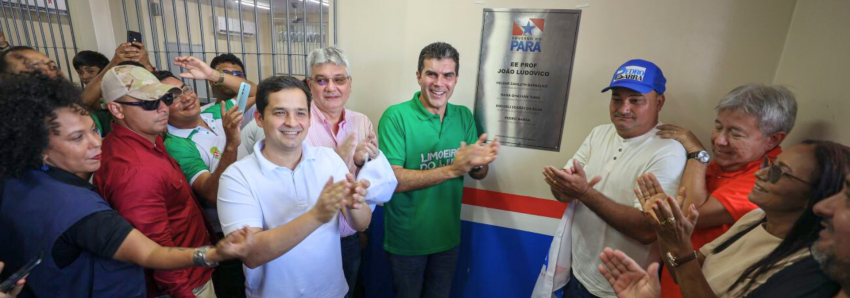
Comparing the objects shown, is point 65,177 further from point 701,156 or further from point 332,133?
point 701,156

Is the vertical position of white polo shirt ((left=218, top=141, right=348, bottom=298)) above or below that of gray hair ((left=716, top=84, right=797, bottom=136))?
below

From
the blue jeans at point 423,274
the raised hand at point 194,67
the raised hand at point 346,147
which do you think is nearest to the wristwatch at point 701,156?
the blue jeans at point 423,274

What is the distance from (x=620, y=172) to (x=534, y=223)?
923mm

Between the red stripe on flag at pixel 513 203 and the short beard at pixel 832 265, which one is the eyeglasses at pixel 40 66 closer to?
the red stripe on flag at pixel 513 203

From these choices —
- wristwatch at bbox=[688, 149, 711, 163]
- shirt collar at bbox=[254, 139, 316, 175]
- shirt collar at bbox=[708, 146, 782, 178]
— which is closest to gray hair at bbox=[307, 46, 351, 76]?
shirt collar at bbox=[254, 139, 316, 175]

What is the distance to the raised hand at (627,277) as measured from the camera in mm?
1159

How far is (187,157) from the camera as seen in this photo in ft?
6.07

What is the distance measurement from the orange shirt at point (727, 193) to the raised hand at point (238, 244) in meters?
1.76

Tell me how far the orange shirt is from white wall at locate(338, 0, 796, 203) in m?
0.70

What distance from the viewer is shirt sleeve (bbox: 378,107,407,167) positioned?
1995mm

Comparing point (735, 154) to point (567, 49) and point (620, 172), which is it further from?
point (567, 49)

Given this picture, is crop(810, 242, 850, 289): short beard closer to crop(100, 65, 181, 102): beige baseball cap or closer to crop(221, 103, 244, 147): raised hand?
crop(221, 103, 244, 147): raised hand

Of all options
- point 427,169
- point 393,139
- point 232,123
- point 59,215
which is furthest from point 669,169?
point 59,215

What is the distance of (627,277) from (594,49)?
1.45m
